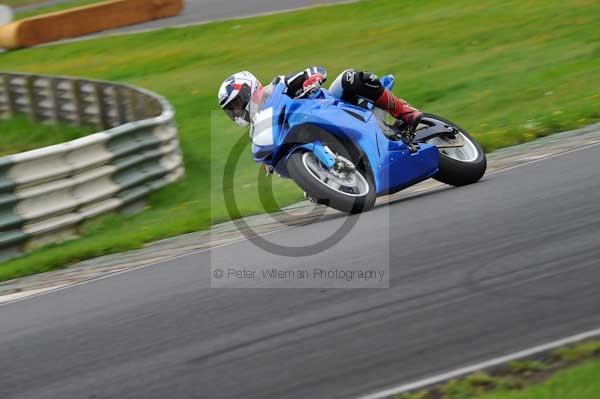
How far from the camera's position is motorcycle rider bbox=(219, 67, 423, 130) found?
805cm

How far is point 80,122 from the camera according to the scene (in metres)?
15.9

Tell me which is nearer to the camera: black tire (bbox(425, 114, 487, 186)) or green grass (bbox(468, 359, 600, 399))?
green grass (bbox(468, 359, 600, 399))

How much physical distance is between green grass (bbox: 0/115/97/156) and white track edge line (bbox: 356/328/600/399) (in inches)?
455

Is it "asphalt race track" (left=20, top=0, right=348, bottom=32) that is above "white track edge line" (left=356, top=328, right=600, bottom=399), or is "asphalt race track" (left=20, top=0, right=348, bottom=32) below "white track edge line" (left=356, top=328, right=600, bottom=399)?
below

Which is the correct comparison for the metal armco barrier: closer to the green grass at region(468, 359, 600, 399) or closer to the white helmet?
the white helmet

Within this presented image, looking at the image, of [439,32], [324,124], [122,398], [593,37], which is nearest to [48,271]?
[324,124]

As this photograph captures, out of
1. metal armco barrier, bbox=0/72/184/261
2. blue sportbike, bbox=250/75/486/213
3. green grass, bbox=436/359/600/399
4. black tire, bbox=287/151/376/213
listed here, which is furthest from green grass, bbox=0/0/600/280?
green grass, bbox=436/359/600/399

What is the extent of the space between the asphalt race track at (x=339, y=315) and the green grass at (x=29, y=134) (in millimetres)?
8584

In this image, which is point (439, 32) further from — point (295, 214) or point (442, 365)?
point (442, 365)

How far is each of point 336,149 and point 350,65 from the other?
354 inches

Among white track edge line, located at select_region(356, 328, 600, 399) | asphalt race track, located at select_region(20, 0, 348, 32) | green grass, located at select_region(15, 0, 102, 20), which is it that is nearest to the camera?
white track edge line, located at select_region(356, 328, 600, 399)

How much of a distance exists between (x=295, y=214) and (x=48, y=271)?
211cm

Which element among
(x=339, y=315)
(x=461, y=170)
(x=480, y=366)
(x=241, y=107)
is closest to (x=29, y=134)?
(x=241, y=107)

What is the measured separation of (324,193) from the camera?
746 centimetres
